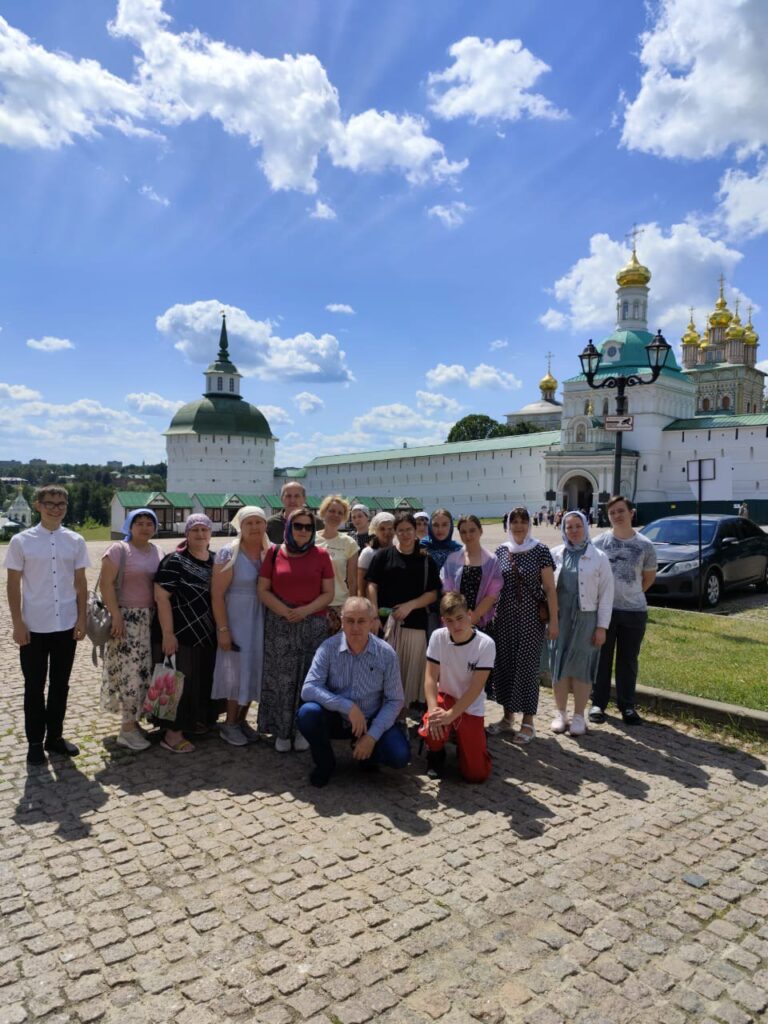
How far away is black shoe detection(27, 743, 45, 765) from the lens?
4.62m

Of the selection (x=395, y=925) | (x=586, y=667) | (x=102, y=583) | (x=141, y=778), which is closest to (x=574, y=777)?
(x=586, y=667)

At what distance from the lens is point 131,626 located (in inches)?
197

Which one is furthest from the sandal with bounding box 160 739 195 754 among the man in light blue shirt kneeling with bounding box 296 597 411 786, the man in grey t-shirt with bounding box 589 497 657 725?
the man in grey t-shirt with bounding box 589 497 657 725

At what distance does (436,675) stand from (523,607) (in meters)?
Result: 1.05

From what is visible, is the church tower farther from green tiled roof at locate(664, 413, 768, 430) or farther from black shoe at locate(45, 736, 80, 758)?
black shoe at locate(45, 736, 80, 758)

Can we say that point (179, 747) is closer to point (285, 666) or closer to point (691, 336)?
point (285, 666)

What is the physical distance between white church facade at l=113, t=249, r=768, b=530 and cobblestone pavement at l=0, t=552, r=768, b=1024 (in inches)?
1289

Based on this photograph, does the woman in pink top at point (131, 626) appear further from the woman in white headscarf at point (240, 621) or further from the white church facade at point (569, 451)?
the white church facade at point (569, 451)

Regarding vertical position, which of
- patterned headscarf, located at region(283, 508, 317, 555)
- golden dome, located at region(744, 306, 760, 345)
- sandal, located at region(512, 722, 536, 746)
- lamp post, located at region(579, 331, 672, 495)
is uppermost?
golden dome, located at region(744, 306, 760, 345)

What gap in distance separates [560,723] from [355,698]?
6.22 ft

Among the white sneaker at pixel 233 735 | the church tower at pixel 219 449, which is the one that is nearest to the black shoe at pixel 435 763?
the white sneaker at pixel 233 735

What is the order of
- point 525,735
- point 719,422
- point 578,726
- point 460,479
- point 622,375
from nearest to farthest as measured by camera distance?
1. point 525,735
2. point 578,726
3. point 622,375
4. point 719,422
5. point 460,479

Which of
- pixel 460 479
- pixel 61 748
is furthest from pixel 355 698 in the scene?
pixel 460 479

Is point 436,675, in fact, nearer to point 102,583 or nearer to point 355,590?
point 355,590
